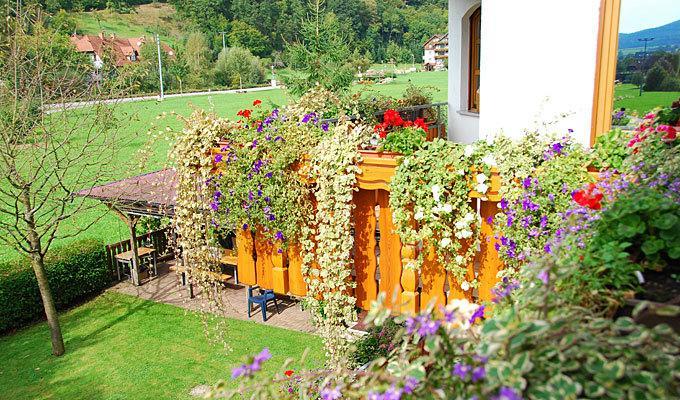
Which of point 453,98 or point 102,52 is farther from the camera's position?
point 102,52

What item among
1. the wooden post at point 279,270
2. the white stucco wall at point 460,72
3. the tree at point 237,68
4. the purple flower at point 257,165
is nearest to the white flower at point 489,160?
the purple flower at point 257,165

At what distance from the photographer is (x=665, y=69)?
15.2ft

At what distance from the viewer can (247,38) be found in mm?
66688

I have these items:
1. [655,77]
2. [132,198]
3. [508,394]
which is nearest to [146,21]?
[132,198]

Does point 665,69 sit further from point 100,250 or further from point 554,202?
point 100,250

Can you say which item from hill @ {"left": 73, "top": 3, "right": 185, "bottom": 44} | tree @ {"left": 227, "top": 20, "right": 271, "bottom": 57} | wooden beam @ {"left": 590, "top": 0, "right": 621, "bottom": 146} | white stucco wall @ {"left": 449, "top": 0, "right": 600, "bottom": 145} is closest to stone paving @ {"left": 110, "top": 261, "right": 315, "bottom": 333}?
white stucco wall @ {"left": 449, "top": 0, "right": 600, "bottom": 145}

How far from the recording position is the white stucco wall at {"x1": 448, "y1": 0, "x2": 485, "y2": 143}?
27.7 ft

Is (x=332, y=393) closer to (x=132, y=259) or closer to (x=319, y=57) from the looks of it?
(x=132, y=259)

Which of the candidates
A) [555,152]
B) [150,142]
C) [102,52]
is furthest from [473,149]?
[102,52]

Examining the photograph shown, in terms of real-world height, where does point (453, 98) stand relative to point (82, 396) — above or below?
above

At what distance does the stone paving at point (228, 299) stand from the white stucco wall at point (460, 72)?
4159mm

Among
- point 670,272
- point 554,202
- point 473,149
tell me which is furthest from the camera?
point 473,149

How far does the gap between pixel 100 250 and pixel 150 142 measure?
336 inches

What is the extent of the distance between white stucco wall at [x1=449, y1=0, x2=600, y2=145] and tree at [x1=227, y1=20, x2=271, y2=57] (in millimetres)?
64781
